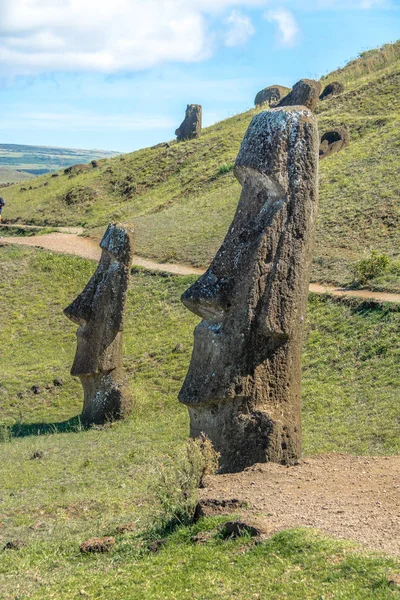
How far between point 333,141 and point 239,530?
36.5 m

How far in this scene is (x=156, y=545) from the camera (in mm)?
8375

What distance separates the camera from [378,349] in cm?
1786

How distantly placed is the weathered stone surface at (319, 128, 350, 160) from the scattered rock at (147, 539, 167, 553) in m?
34.3

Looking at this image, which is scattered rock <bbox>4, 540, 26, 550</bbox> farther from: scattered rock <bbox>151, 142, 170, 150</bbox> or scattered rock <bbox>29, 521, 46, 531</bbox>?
scattered rock <bbox>151, 142, 170, 150</bbox>

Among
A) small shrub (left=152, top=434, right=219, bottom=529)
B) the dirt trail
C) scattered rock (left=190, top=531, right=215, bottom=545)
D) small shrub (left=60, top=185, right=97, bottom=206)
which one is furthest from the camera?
small shrub (left=60, top=185, right=97, bottom=206)

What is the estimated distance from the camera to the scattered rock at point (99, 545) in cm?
873

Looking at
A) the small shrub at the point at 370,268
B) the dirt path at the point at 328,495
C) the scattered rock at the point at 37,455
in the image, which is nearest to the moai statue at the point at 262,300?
the dirt path at the point at 328,495

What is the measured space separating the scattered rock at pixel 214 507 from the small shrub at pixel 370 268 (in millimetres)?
14129

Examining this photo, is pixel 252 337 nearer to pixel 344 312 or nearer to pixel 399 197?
pixel 344 312

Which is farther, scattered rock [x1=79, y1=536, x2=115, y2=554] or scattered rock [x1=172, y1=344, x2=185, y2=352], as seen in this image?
scattered rock [x1=172, y1=344, x2=185, y2=352]

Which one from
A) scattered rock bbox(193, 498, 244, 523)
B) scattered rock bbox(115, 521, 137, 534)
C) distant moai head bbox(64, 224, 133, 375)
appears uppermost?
distant moai head bbox(64, 224, 133, 375)

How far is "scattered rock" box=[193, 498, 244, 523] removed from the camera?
8.66m

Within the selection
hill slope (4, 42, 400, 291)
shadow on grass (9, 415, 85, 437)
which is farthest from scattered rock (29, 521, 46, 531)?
hill slope (4, 42, 400, 291)

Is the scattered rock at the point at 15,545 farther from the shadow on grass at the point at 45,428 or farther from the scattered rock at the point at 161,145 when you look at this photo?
the scattered rock at the point at 161,145
